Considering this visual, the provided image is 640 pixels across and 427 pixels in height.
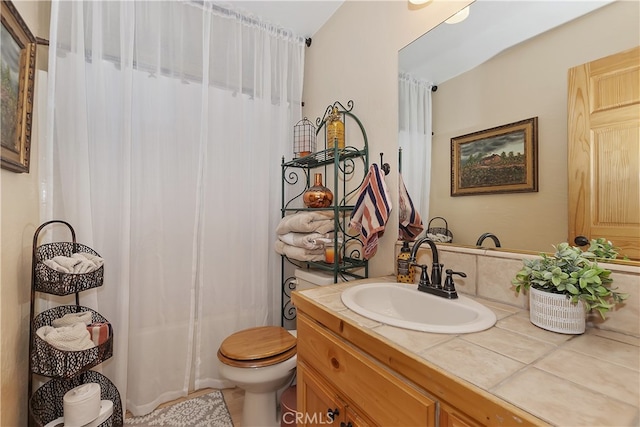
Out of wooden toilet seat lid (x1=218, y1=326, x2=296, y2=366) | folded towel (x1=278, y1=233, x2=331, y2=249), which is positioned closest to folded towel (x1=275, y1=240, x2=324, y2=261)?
folded towel (x1=278, y1=233, x2=331, y2=249)

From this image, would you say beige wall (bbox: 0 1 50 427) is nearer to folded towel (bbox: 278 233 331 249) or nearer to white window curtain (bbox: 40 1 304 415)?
white window curtain (bbox: 40 1 304 415)

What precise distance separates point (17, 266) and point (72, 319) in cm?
31

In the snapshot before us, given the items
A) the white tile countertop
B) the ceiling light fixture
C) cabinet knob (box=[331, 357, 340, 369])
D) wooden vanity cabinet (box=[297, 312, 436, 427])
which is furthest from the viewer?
the ceiling light fixture

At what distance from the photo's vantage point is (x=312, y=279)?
163 centimetres

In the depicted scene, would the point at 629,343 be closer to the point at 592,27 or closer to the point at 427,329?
the point at 427,329

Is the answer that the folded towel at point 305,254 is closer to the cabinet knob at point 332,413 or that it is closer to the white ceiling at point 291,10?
the cabinet knob at point 332,413

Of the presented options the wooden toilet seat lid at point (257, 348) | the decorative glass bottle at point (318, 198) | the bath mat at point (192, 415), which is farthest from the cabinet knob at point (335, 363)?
the bath mat at point (192, 415)

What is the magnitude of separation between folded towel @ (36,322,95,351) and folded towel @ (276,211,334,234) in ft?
3.40

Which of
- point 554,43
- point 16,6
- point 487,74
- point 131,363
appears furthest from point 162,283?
point 554,43

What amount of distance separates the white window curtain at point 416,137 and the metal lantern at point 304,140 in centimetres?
62

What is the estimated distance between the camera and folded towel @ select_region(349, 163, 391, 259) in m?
1.26

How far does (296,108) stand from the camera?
2.01m

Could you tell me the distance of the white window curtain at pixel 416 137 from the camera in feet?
4.06

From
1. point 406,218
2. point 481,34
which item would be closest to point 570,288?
point 406,218
